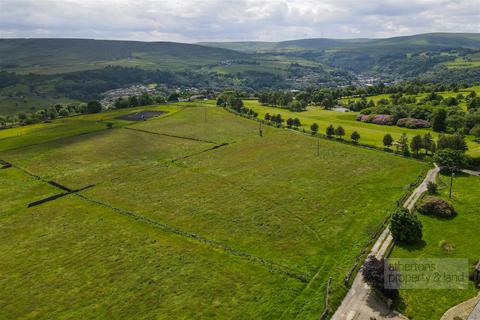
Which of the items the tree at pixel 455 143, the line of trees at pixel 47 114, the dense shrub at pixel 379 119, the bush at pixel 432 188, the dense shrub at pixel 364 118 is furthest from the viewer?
the line of trees at pixel 47 114

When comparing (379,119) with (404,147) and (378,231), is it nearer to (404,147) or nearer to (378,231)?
(404,147)

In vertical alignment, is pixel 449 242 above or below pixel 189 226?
above

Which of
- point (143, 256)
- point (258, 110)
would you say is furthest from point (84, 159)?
point (258, 110)

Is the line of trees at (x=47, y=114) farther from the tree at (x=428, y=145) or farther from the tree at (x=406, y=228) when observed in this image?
the tree at (x=406, y=228)

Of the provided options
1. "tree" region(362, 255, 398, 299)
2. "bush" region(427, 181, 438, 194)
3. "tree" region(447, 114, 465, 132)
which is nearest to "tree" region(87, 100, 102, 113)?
"tree" region(447, 114, 465, 132)

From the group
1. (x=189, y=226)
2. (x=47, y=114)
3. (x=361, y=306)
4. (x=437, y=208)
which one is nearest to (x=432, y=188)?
(x=437, y=208)

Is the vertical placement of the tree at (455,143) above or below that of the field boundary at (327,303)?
above

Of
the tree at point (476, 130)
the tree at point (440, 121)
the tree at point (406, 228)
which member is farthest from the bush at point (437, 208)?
the tree at point (440, 121)

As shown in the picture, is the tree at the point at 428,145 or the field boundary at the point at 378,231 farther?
the tree at the point at 428,145
